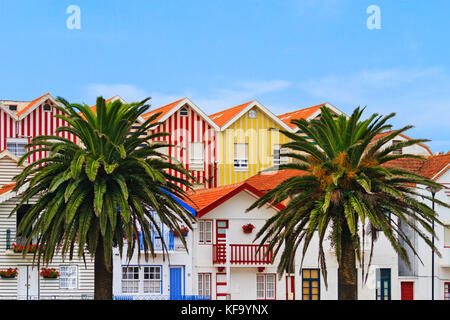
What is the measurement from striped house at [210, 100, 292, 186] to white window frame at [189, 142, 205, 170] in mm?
1300

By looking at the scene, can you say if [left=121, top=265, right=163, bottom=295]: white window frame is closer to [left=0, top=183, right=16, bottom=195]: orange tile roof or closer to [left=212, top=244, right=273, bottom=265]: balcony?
[left=212, top=244, right=273, bottom=265]: balcony

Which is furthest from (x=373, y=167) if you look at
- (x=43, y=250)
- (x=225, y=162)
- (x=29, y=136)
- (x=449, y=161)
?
(x=29, y=136)

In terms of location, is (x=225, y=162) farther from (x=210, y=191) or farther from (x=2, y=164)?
(x=2, y=164)

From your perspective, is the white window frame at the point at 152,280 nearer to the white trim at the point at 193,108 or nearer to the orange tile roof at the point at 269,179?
the orange tile roof at the point at 269,179

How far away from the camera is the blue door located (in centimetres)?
6197

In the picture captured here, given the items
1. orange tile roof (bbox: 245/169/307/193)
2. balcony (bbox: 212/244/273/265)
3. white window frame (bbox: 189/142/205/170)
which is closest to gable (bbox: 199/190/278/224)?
balcony (bbox: 212/244/273/265)

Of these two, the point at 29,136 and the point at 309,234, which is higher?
the point at 29,136

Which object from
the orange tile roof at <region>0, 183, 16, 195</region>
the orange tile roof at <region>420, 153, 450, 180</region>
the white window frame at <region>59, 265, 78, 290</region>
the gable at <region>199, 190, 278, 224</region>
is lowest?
the white window frame at <region>59, 265, 78, 290</region>

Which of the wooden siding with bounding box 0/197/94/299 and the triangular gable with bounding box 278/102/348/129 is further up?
the triangular gable with bounding box 278/102/348/129

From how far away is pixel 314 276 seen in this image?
2591 inches

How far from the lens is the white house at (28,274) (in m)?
59.0

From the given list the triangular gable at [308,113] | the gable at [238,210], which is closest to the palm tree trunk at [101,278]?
the gable at [238,210]

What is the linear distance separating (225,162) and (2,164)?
72.7 ft
